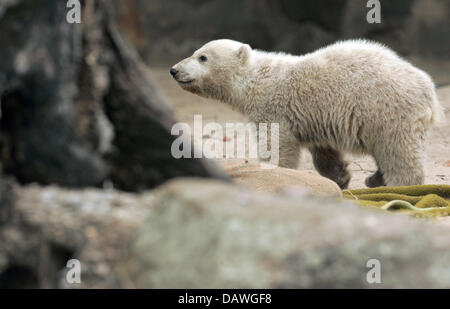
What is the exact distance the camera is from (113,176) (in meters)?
2.83

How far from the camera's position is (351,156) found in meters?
6.52

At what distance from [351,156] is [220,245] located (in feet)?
14.6

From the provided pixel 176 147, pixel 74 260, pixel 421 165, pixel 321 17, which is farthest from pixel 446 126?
pixel 74 260

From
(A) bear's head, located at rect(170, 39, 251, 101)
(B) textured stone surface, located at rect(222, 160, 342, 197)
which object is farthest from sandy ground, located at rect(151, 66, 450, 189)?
(B) textured stone surface, located at rect(222, 160, 342, 197)

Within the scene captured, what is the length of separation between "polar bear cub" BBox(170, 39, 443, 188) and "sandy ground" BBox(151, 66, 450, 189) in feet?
1.63

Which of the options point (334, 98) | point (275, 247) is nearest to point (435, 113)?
point (334, 98)

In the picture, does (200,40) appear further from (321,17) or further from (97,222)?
(97,222)

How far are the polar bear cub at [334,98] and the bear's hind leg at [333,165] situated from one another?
10 mm

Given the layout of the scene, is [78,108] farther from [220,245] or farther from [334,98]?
[334,98]

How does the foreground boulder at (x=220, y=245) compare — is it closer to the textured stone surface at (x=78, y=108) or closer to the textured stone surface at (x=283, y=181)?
the textured stone surface at (x=78, y=108)

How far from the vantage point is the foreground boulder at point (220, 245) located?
7.50 ft

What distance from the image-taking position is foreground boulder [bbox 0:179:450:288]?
2.29 m

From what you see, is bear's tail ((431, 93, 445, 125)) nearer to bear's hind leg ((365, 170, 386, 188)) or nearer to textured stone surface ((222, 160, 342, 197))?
bear's hind leg ((365, 170, 386, 188))

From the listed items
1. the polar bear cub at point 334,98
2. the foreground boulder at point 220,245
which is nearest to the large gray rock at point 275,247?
the foreground boulder at point 220,245
